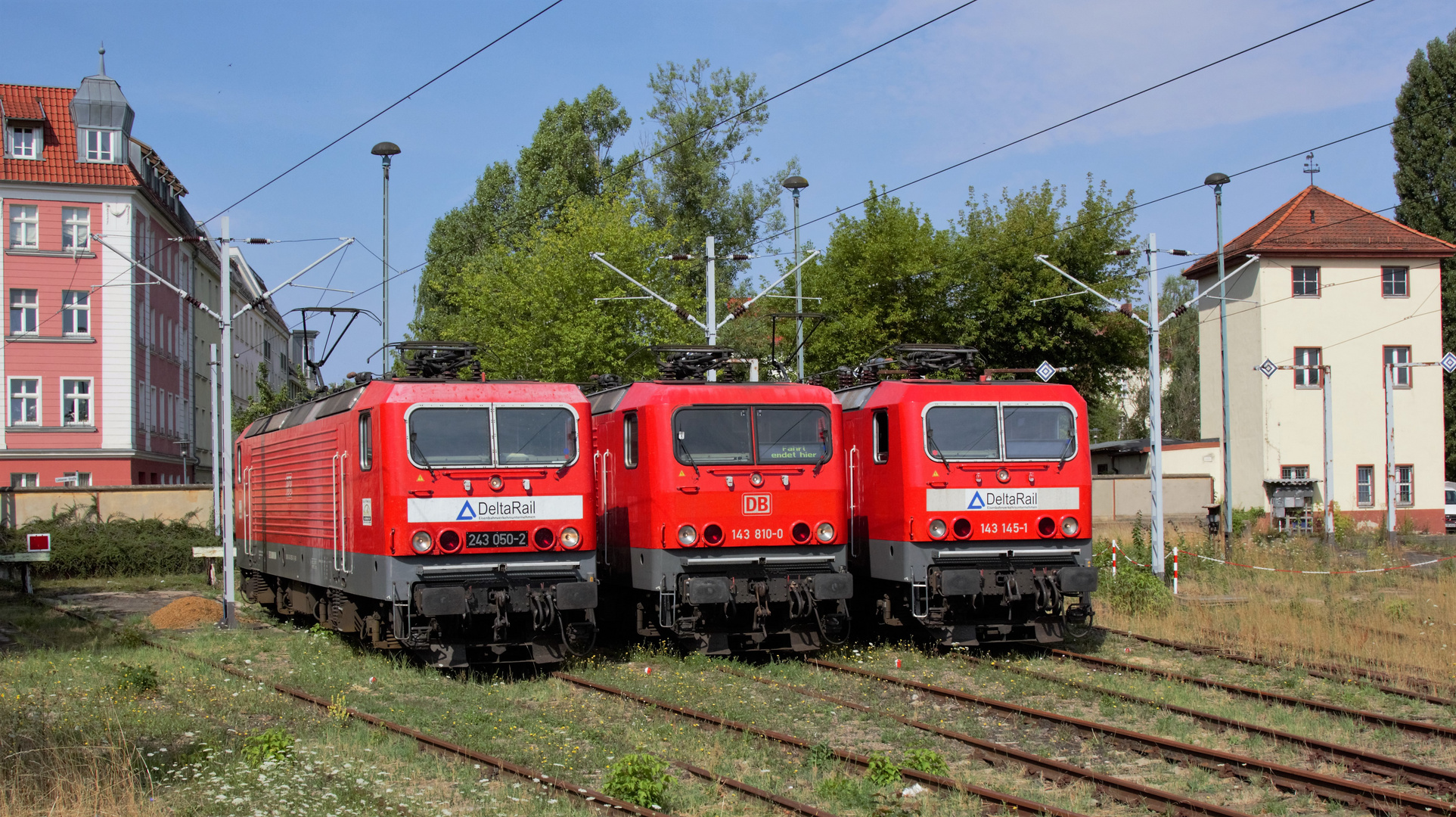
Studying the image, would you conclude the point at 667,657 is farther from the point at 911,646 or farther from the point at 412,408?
the point at 412,408

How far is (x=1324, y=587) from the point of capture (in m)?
22.9

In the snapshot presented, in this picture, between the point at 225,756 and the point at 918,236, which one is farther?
the point at 918,236

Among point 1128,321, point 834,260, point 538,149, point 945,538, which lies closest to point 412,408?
point 945,538

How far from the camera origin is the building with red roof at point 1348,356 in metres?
43.3

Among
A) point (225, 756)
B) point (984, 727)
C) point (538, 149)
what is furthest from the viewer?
point (538, 149)

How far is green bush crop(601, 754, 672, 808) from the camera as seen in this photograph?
28.3ft

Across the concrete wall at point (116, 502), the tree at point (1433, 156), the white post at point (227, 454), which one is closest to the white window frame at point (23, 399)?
the concrete wall at point (116, 502)

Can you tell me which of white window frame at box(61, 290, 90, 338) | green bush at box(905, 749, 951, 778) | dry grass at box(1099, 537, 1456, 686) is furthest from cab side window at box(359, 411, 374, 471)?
white window frame at box(61, 290, 90, 338)

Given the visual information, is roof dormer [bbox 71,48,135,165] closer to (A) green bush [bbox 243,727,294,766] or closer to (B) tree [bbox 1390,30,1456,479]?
(A) green bush [bbox 243,727,294,766]

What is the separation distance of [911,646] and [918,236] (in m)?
24.8

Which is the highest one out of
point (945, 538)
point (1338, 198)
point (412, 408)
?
point (1338, 198)

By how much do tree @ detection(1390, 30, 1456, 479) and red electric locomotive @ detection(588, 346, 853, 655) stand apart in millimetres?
41264

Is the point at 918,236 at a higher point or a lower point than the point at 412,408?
higher

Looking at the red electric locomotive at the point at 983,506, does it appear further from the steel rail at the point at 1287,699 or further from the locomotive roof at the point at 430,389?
the locomotive roof at the point at 430,389
